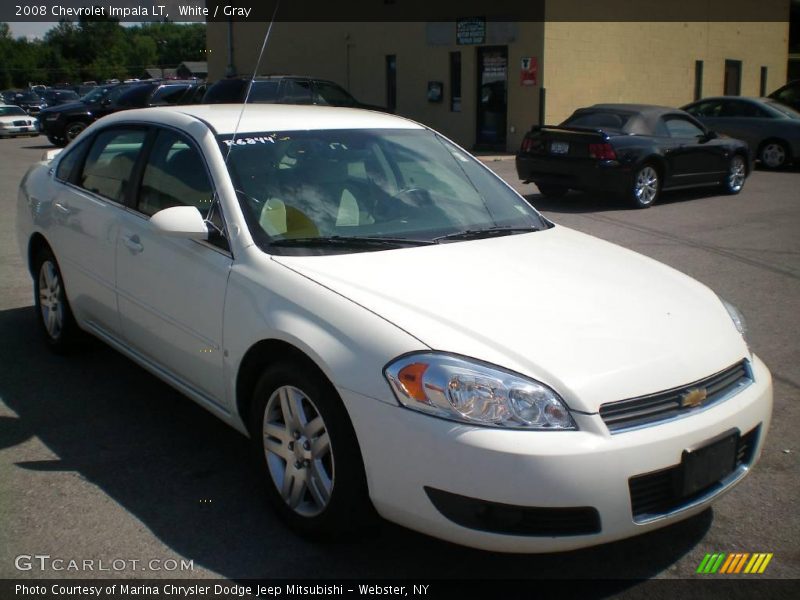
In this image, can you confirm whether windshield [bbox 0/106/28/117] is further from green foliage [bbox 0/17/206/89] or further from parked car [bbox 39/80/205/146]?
green foliage [bbox 0/17/206/89]

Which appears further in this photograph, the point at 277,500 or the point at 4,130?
the point at 4,130

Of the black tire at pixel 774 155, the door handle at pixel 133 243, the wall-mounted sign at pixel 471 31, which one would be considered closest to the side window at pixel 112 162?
the door handle at pixel 133 243

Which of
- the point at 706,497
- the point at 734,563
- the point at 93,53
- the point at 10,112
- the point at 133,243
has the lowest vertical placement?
the point at 734,563

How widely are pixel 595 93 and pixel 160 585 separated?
20.5 metres

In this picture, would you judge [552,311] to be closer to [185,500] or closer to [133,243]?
[185,500]

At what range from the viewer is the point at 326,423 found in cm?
313

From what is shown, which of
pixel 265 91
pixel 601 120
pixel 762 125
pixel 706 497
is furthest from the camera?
pixel 762 125

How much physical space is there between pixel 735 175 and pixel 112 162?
1134 centimetres

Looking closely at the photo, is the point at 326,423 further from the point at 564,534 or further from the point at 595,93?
the point at 595,93

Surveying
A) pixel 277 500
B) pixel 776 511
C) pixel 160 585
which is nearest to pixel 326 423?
pixel 277 500

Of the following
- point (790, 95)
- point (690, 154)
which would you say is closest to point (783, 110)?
point (790, 95)

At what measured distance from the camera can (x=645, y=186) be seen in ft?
40.7

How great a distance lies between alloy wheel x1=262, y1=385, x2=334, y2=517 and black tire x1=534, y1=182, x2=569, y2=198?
975cm

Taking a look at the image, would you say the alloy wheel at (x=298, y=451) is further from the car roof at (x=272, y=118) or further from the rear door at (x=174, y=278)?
the car roof at (x=272, y=118)
